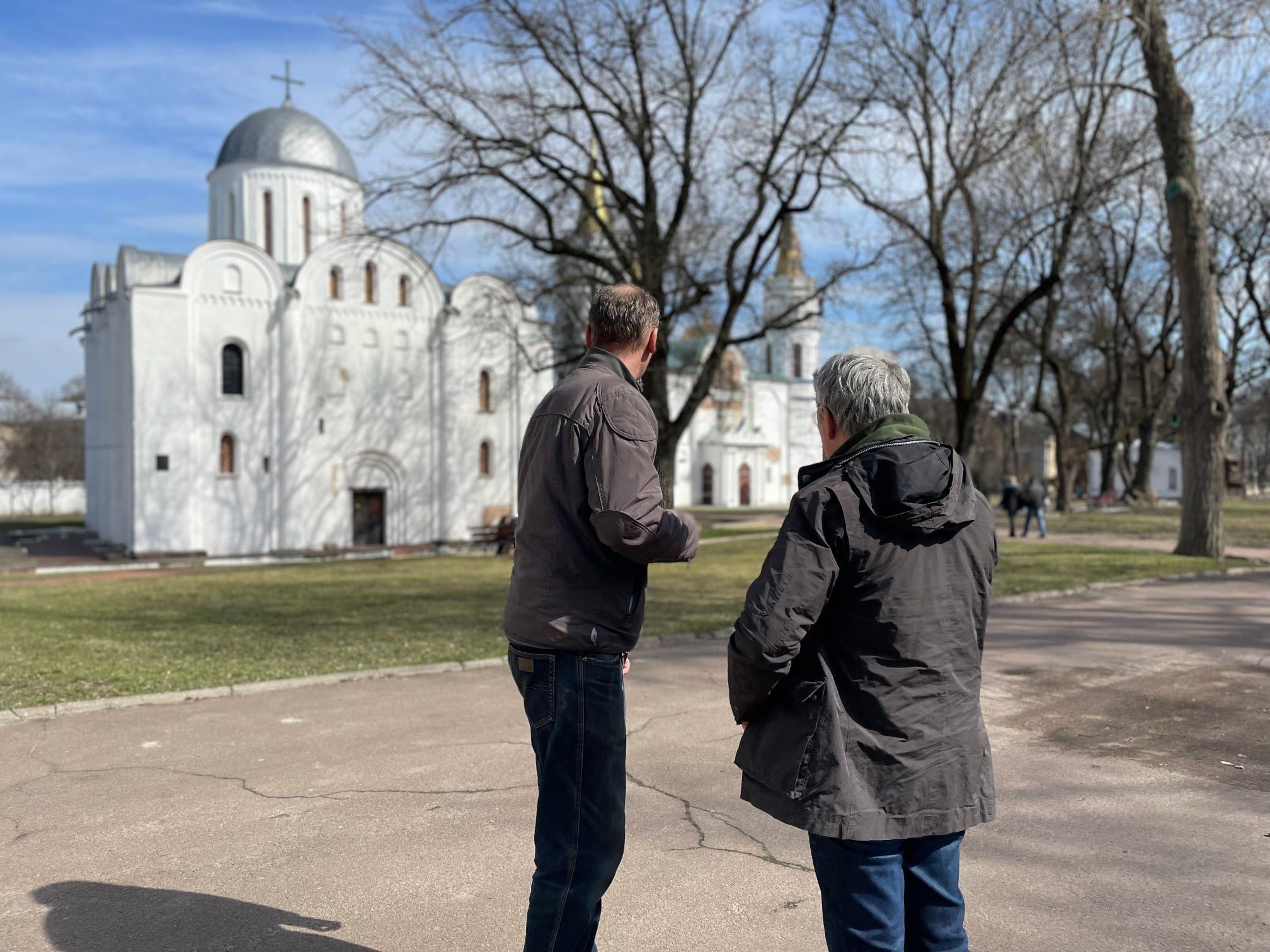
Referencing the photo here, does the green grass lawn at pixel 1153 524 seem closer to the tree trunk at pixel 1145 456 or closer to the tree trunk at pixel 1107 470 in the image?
the tree trunk at pixel 1145 456

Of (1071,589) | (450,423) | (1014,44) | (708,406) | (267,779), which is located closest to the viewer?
(267,779)

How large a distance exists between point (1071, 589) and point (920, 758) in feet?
39.5

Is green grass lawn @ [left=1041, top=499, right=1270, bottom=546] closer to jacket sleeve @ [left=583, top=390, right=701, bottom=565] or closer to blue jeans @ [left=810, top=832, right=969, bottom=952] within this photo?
blue jeans @ [left=810, top=832, right=969, bottom=952]

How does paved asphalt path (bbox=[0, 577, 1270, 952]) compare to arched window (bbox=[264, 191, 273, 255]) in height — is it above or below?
below

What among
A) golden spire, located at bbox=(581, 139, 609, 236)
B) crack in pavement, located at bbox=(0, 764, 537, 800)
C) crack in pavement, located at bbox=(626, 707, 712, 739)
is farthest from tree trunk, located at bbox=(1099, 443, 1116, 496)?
crack in pavement, located at bbox=(0, 764, 537, 800)

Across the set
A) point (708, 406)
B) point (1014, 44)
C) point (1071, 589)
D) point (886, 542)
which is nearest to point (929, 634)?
point (886, 542)

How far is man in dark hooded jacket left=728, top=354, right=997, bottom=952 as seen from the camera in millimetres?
2400

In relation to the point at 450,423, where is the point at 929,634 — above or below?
below

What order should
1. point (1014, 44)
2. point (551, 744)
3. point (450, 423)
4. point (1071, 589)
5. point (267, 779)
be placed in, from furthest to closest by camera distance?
point (450, 423)
point (1014, 44)
point (1071, 589)
point (267, 779)
point (551, 744)

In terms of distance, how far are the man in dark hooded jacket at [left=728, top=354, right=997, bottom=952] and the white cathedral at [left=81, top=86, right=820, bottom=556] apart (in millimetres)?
29606

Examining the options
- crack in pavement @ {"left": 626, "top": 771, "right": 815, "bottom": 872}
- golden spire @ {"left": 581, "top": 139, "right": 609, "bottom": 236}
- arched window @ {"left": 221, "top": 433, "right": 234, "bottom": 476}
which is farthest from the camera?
arched window @ {"left": 221, "top": 433, "right": 234, "bottom": 476}

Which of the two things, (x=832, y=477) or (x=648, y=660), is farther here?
(x=648, y=660)

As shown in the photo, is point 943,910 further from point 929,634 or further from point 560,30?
point 560,30

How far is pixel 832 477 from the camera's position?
2.48 m
